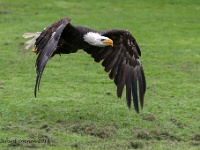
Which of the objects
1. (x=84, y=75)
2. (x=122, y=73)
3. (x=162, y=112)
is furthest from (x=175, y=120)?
(x=84, y=75)

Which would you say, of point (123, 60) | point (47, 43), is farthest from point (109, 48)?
point (47, 43)

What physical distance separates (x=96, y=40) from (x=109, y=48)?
109cm

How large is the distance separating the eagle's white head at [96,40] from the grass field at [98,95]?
3.71 feet

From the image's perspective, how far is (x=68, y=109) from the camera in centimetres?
1054

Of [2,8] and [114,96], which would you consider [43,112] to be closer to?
[114,96]

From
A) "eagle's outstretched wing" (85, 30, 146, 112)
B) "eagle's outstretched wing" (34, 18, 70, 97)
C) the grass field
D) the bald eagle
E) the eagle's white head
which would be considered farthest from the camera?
"eagle's outstretched wing" (85, 30, 146, 112)

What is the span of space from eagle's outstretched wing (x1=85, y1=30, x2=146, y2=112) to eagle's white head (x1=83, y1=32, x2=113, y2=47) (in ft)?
1.66

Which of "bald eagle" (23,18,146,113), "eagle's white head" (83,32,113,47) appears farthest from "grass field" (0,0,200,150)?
"eagle's white head" (83,32,113,47)

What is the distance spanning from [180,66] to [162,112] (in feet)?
13.1

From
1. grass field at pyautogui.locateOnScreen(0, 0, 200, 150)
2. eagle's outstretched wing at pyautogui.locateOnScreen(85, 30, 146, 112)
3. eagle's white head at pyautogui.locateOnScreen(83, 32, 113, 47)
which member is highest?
eagle's white head at pyautogui.locateOnScreen(83, 32, 113, 47)

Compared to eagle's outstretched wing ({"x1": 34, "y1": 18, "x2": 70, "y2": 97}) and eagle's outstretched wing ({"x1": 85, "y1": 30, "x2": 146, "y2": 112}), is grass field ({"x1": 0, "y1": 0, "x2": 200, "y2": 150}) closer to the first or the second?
eagle's outstretched wing ({"x1": 85, "y1": 30, "x2": 146, "y2": 112})

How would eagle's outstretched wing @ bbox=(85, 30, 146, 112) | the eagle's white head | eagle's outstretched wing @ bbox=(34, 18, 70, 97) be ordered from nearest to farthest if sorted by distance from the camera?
1. eagle's outstretched wing @ bbox=(34, 18, 70, 97)
2. the eagle's white head
3. eagle's outstretched wing @ bbox=(85, 30, 146, 112)

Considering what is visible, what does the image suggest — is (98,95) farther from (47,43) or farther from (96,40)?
(47,43)

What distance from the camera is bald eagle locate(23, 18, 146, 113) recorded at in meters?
9.59
